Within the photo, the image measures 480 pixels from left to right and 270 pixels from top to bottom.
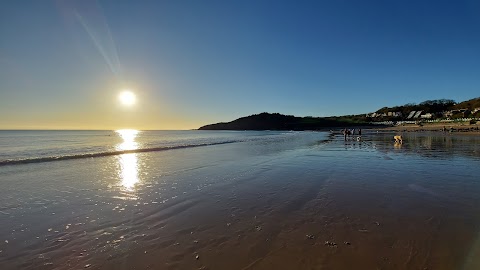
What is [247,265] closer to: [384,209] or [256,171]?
[384,209]

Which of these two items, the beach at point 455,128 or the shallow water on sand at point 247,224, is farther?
the beach at point 455,128

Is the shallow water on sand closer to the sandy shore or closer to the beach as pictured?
the beach

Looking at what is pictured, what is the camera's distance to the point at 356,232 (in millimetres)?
5770

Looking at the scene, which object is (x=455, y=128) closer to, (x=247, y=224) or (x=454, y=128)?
(x=454, y=128)

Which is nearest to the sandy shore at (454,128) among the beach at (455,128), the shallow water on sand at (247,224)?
the beach at (455,128)

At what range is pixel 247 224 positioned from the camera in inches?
255

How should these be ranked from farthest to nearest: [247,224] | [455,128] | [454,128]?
1. [454,128]
2. [455,128]
3. [247,224]

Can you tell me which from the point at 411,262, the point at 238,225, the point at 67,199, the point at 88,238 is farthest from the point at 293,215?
the point at 67,199

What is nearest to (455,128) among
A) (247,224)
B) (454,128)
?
(454,128)

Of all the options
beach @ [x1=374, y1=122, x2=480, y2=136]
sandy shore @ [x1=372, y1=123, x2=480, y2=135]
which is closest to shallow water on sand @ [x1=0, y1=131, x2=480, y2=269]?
beach @ [x1=374, y1=122, x2=480, y2=136]

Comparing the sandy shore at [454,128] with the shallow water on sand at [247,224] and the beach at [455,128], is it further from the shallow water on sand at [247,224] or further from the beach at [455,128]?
the shallow water on sand at [247,224]

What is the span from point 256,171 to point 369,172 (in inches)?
218

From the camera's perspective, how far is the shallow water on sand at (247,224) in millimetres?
4707

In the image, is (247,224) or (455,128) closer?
(247,224)
